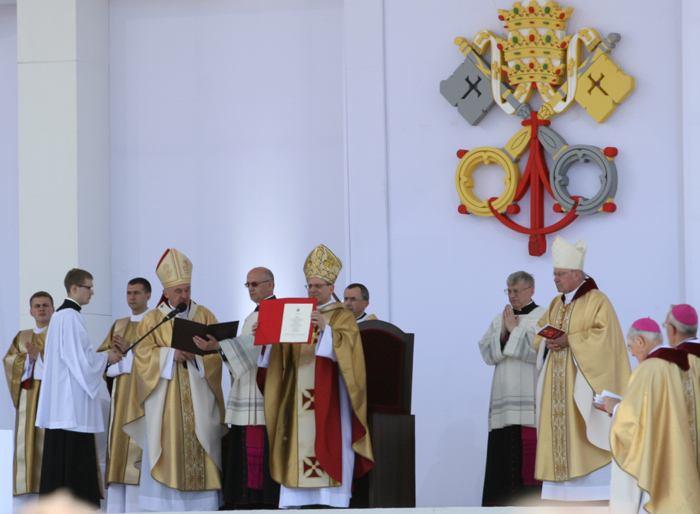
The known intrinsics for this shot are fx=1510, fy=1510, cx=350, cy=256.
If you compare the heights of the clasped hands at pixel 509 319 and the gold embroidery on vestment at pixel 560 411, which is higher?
the clasped hands at pixel 509 319

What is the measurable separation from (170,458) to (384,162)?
3485 mm

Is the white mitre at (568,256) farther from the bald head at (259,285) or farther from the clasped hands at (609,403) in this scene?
the bald head at (259,285)

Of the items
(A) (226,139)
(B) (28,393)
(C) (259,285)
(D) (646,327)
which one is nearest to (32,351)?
(B) (28,393)

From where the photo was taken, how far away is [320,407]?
31.0ft

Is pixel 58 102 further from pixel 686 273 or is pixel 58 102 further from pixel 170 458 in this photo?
pixel 686 273

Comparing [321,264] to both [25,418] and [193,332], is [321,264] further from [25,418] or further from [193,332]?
[25,418]

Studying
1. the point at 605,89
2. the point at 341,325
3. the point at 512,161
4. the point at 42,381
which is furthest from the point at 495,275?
the point at 42,381

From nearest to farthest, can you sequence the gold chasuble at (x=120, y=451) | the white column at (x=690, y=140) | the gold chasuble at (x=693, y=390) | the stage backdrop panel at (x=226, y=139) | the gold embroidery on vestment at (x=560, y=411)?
the gold chasuble at (x=693, y=390), the gold embroidery on vestment at (x=560, y=411), the gold chasuble at (x=120, y=451), the white column at (x=690, y=140), the stage backdrop panel at (x=226, y=139)

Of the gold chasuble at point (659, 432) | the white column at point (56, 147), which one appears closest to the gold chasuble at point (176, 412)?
the white column at point (56, 147)

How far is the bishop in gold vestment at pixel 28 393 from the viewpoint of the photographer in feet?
36.3

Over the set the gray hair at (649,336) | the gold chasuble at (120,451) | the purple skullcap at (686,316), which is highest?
the purple skullcap at (686,316)

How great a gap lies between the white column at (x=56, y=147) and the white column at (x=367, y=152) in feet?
7.46

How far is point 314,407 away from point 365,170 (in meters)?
3.30

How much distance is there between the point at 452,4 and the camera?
40.4ft
